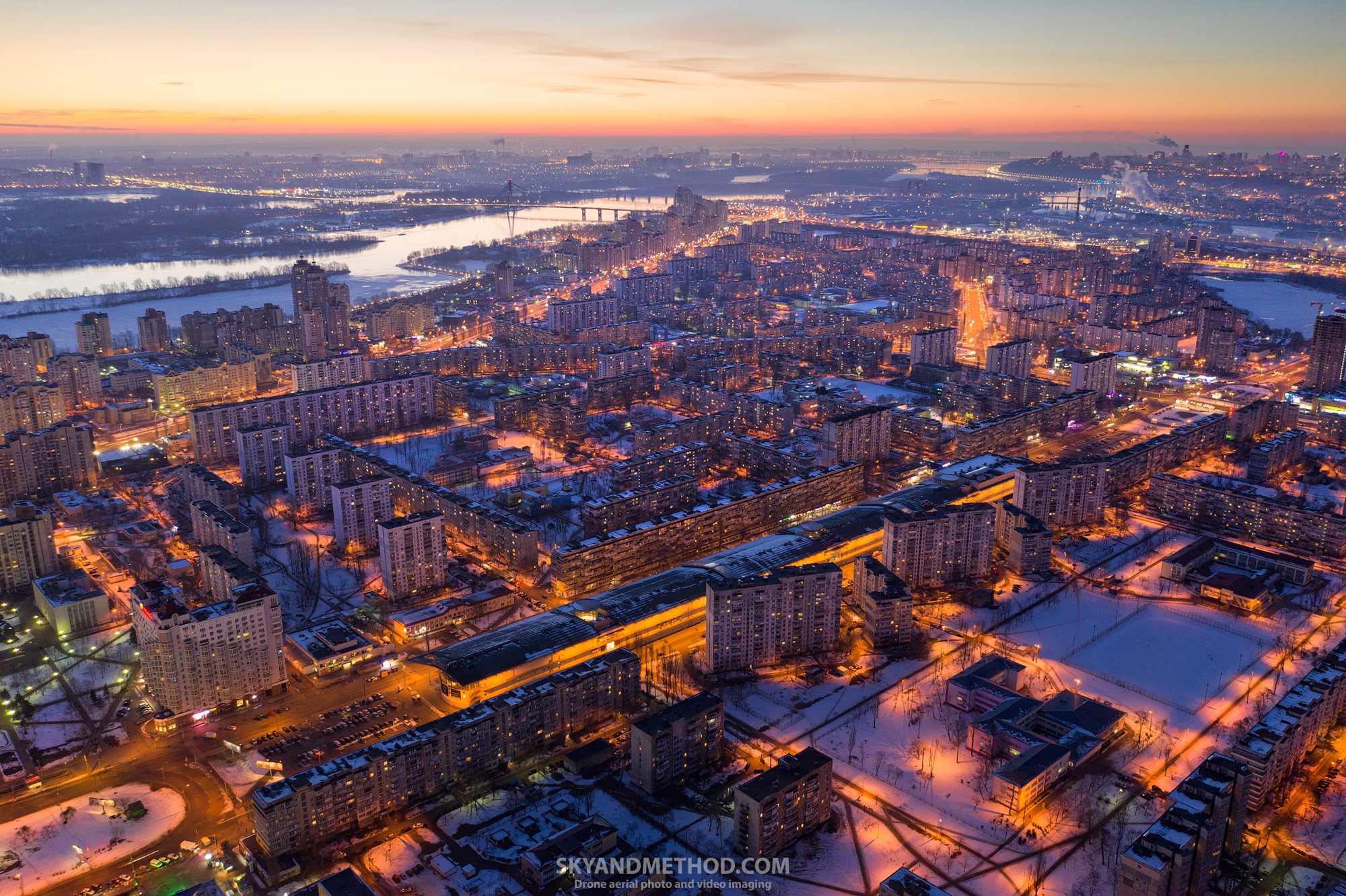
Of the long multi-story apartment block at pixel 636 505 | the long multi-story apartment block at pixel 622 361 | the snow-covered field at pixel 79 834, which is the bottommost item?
the snow-covered field at pixel 79 834

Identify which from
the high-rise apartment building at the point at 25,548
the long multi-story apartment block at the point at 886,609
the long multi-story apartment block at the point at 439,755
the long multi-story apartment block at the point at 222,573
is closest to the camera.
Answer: the long multi-story apartment block at the point at 439,755

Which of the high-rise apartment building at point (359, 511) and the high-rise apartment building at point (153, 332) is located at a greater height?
the high-rise apartment building at point (153, 332)

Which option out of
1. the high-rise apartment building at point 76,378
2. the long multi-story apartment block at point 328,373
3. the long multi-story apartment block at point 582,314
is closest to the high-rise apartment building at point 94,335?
the high-rise apartment building at point 76,378

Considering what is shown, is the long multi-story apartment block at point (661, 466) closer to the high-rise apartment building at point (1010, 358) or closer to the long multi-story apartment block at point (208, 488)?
the long multi-story apartment block at point (208, 488)

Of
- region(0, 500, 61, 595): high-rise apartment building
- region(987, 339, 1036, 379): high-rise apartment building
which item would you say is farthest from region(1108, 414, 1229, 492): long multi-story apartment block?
region(0, 500, 61, 595): high-rise apartment building

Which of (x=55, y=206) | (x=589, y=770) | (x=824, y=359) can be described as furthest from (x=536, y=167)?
(x=589, y=770)

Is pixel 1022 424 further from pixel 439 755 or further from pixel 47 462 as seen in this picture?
pixel 47 462
